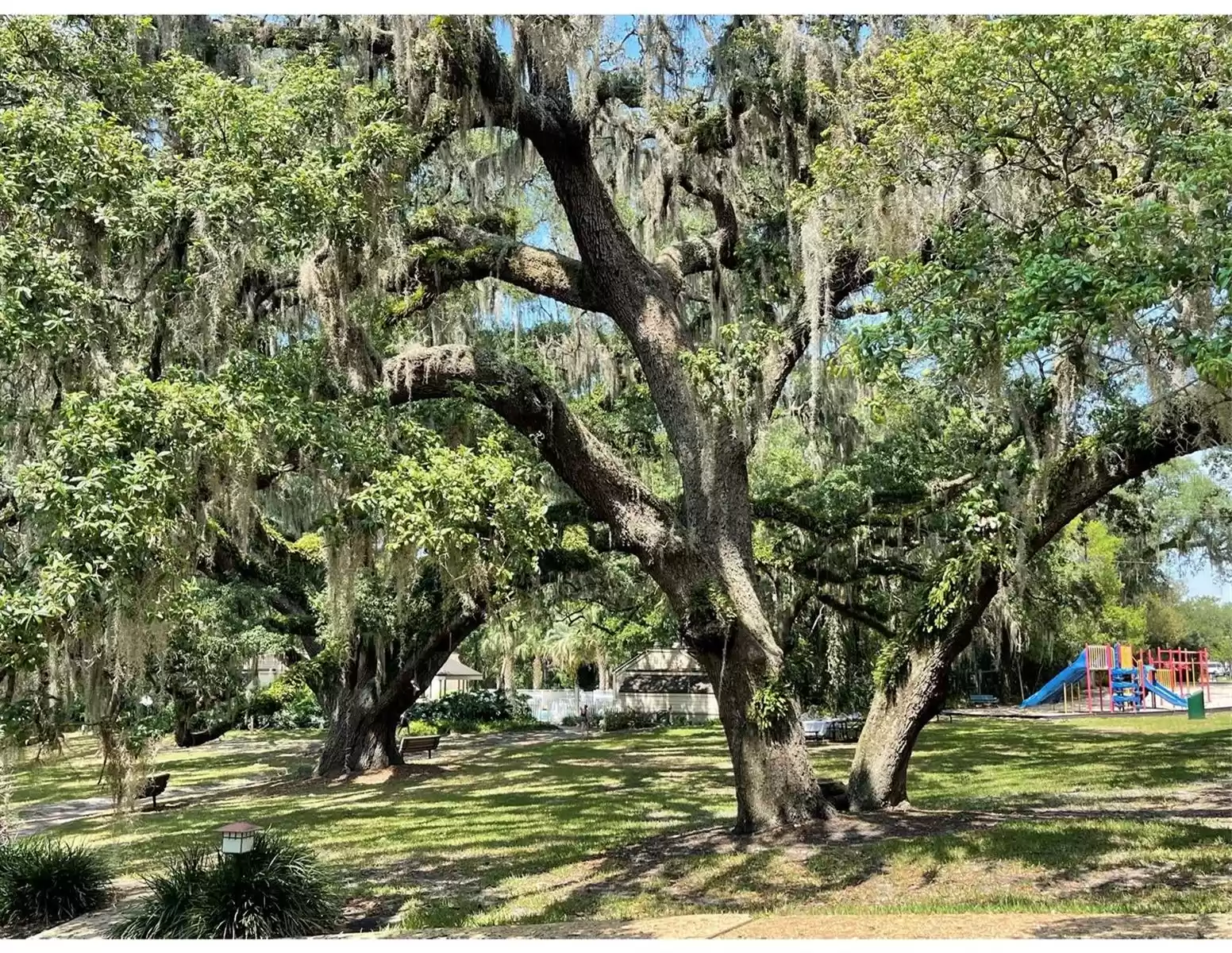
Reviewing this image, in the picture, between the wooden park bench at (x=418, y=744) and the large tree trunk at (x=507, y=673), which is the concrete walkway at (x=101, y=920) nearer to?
the wooden park bench at (x=418, y=744)

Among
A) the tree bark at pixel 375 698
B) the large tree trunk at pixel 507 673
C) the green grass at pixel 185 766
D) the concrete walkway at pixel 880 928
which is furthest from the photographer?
the large tree trunk at pixel 507 673

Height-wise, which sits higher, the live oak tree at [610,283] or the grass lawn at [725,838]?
the live oak tree at [610,283]

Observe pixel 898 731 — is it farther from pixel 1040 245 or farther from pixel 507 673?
pixel 507 673

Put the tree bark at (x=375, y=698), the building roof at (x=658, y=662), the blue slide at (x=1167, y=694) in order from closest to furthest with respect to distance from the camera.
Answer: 1. the tree bark at (x=375, y=698)
2. the blue slide at (x=1167, y=694)
3. the building roof at (x=658, y=662)

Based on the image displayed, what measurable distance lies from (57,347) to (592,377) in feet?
27.1

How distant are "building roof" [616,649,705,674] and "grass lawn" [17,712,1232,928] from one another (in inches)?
475

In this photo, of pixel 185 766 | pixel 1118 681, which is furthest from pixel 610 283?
pixel 1118 681

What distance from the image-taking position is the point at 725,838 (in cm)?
859

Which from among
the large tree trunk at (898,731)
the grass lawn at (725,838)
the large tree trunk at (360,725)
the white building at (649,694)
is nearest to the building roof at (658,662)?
the white building at (649,694)

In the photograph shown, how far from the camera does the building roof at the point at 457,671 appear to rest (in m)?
33.9

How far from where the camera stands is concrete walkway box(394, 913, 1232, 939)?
5453mm

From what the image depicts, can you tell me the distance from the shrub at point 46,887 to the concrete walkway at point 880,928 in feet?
8.61

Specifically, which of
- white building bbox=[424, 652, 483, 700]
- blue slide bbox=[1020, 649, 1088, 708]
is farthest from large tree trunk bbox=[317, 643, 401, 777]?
blue slide bbox=[1020, 649, 1088, 708]

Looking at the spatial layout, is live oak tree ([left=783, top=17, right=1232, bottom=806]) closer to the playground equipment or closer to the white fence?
the playground equipment
